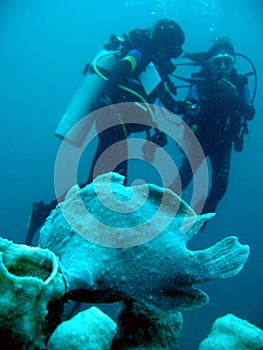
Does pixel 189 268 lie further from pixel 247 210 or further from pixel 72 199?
pixel 247 210

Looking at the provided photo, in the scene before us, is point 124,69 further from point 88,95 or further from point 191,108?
point 191,108

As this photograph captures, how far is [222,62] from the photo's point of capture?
686 cm

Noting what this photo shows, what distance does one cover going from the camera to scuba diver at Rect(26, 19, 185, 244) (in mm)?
5664

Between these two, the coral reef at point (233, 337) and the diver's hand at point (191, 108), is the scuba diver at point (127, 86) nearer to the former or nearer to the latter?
the diver's hand at point (191, 108)

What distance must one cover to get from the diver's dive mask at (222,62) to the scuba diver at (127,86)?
105 cm

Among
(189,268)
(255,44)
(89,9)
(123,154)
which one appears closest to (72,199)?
(189,268)

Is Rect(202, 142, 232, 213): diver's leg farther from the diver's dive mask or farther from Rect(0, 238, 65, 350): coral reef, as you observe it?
Rect(0, 238, 65, 350): coral reef

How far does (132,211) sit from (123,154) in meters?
3.98

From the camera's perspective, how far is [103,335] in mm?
1803

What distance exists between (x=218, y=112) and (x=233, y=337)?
5.20 meters

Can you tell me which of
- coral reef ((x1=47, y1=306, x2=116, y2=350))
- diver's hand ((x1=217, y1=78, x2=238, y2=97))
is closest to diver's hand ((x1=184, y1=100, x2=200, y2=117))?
diver's hand ((x1=217, y1=78, x2=238, y2=97))

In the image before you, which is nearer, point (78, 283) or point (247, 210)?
point (78, 283)

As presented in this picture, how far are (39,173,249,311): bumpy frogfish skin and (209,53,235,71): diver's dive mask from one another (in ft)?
19.7

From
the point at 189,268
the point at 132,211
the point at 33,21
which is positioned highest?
the point at 33,21
